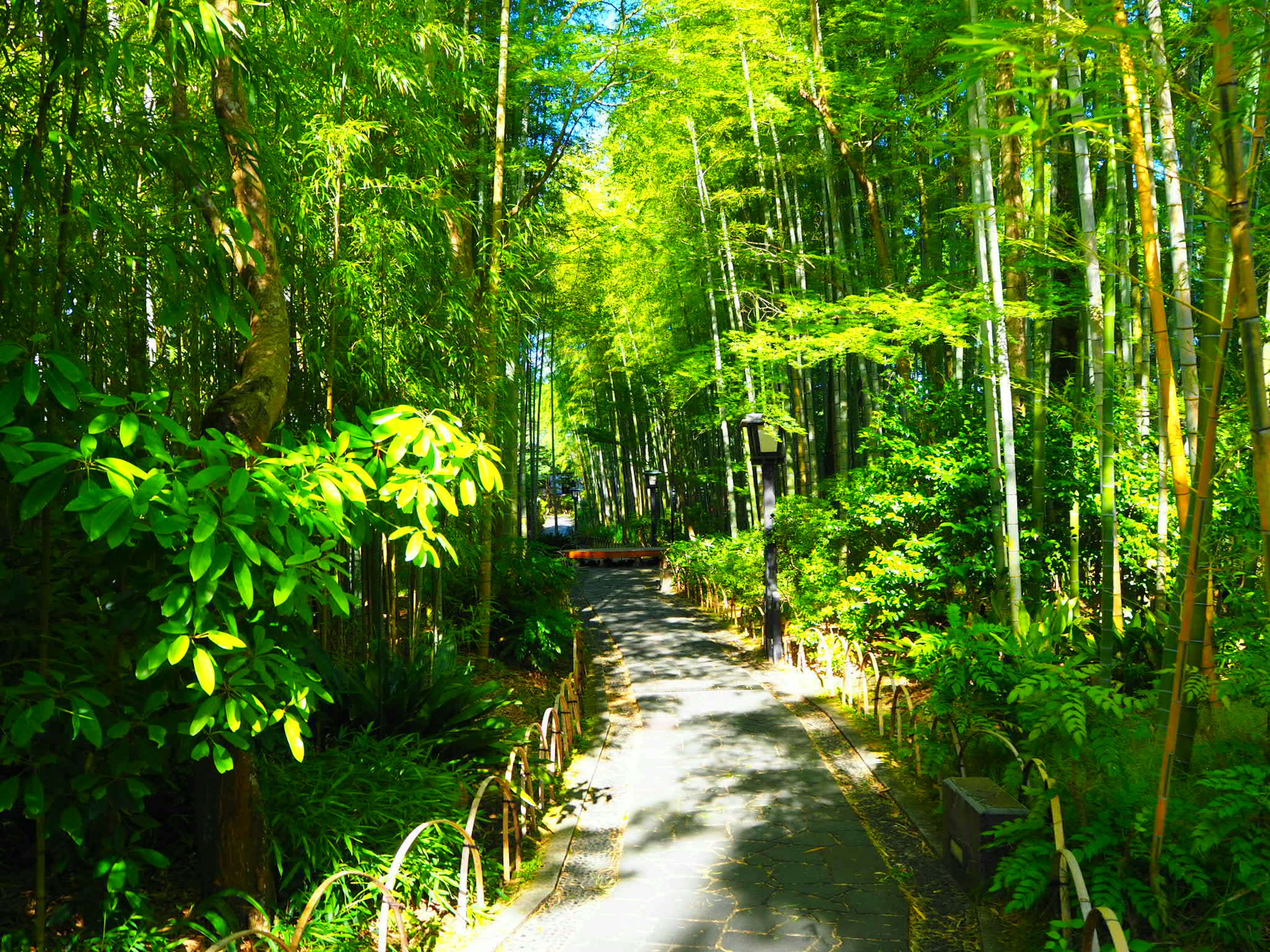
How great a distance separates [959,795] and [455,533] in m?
3.31

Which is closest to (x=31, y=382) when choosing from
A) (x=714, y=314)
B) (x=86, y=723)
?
(x=86, y=723)

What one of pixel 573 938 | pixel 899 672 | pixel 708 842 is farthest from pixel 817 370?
pixel 573 938

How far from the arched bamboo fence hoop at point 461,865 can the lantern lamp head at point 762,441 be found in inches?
219

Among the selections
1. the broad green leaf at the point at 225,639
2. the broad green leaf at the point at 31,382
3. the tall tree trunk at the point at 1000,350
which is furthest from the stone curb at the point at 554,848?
the tall tree trunk at the point at 1000,350

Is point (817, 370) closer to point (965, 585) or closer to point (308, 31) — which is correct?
point (965, 585)

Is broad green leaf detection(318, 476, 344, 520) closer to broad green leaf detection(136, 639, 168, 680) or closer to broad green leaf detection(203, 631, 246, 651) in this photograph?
broad green leaf detection(203, 631, 246, 651)

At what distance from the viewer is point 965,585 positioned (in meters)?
7.57

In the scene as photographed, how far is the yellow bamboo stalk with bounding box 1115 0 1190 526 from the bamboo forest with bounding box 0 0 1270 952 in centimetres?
4

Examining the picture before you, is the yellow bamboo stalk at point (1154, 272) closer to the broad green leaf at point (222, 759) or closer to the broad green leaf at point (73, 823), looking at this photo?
the broad green leaf at point (222, 759)

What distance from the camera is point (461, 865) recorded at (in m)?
3.81

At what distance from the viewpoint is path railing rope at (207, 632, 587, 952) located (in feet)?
9.04

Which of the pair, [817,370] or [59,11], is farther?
[817,370]

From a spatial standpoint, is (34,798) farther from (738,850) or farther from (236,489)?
(738,850)

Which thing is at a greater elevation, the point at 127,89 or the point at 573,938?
the point at 127,89
